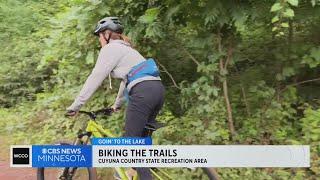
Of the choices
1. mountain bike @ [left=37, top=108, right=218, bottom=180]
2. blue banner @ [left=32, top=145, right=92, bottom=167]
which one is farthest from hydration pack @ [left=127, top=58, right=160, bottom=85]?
blue banner @ [left=32, top=145, right=92, bottom=167]

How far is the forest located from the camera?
6.69 metres

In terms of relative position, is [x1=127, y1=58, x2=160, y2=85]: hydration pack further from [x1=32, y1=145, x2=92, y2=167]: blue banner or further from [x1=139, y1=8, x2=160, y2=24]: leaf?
[x1=139, y1=8, x2=160, y2=24]: leaf

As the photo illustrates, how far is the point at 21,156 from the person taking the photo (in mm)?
6180

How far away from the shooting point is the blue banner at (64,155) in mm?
5949

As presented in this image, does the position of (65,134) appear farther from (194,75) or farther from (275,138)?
(275,138)

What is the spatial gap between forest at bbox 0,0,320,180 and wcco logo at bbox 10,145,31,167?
5.49ft

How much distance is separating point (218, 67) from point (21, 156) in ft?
9.29

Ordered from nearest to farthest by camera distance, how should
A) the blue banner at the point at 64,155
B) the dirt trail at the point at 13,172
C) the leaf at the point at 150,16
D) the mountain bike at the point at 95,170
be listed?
the mountain bike at the point at 95,170
the blue banner at the point at 64,155
the leaf at the point at 150,16
the dirt trail at the point at 13,172

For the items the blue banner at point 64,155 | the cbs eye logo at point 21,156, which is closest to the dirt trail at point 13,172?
the cbs eye logo at point 21,156

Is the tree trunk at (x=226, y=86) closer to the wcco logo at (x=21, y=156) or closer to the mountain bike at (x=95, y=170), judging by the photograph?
the mountain bike at (x=95, y=170)

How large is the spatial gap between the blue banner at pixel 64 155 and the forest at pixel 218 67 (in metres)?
1.09

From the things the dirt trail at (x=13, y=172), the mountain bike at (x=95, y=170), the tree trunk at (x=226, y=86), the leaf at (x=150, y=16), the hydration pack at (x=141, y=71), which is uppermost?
the leaf at (x=150, y=16)

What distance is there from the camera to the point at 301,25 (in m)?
7.62

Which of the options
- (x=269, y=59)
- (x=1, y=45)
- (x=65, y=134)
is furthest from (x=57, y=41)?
(x=1, y=45)
